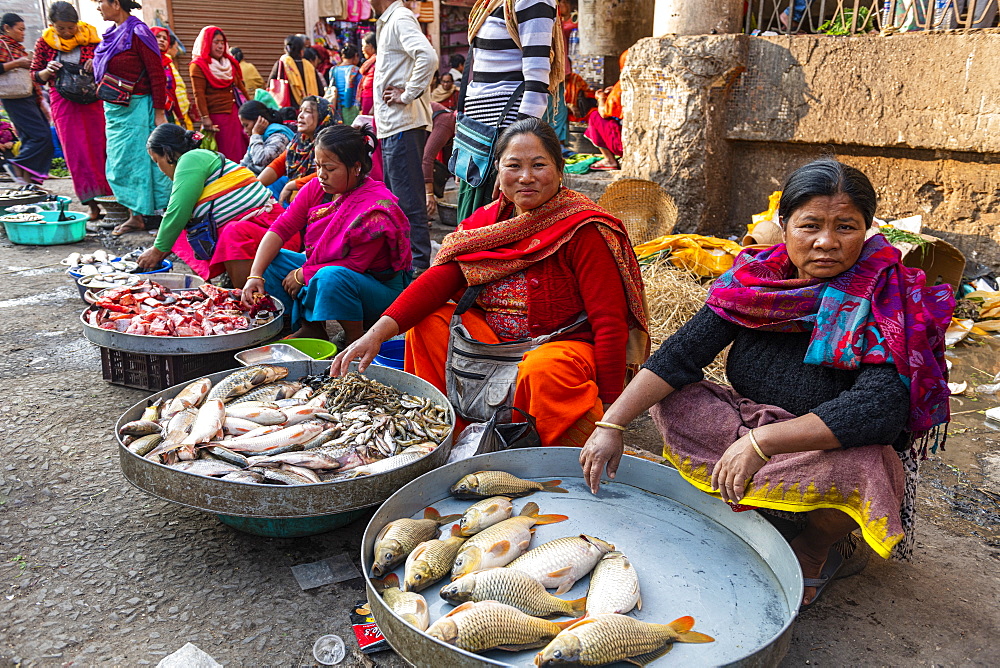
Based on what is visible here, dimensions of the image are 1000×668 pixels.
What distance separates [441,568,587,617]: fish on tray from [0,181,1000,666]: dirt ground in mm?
357

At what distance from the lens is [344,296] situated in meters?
3.65

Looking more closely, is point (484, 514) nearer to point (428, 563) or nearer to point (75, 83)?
point (428, 563)

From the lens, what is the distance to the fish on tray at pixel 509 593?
1.73 meters

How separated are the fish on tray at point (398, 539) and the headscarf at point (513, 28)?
281 cm

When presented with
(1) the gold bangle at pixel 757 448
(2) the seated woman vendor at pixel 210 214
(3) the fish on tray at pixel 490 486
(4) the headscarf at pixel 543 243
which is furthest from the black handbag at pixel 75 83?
(1) the gold bangle at pixel 757 448

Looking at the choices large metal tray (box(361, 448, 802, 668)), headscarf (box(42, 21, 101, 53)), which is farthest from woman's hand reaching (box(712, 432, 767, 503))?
headscarf (box(42, 21, 101, 53))

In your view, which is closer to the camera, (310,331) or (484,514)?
(484,514)

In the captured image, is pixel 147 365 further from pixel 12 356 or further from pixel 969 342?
pixel 969 342

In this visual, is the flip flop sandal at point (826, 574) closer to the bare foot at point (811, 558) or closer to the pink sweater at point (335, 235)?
the bare foot at point (811, 558)

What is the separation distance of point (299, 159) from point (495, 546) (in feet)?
15.0

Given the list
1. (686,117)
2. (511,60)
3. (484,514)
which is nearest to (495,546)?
(484,514)

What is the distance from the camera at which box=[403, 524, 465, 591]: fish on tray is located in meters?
1.82

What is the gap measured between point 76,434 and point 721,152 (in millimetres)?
4519

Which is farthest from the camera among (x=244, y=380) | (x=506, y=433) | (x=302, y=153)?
(x=302, y=153)
